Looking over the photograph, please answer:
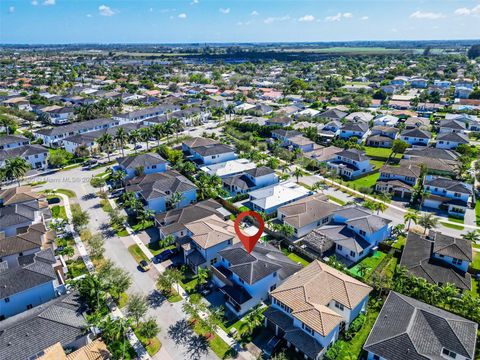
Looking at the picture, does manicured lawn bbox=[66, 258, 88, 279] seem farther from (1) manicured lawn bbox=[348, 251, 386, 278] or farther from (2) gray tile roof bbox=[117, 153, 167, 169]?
(1) manicured lawn bbox=[348, 251, 386, 278]

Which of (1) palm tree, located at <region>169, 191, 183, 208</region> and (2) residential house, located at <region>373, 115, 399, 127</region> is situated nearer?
(1) palm tree, located at <region>169, 191, 183, 208</region>

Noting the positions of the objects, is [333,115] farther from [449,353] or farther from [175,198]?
[449,353]

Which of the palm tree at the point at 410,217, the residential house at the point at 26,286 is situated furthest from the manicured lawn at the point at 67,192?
Answer: the palm tree at the point at 410,217

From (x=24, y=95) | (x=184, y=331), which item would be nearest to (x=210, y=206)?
(x=184, y=331)

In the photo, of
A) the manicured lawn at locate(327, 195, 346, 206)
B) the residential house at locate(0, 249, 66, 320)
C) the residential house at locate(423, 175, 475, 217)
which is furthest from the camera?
the manicured lawn at locate(327, 195, 346, 206)

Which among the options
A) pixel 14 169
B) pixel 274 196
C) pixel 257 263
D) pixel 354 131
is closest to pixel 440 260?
pixel 257 263

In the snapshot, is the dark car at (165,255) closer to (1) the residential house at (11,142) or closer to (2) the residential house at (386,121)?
(1) the residential house at (11,142)

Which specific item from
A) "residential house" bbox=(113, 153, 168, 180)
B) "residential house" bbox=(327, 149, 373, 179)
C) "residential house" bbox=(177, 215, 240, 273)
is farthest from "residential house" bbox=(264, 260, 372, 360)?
"residential house" bbox=(113, 153, 168, 180)
